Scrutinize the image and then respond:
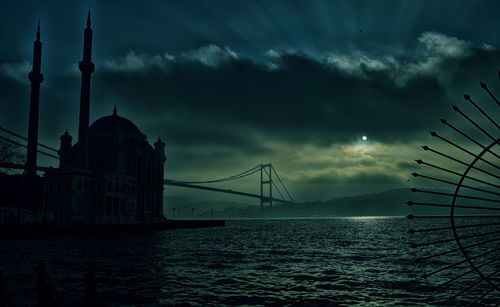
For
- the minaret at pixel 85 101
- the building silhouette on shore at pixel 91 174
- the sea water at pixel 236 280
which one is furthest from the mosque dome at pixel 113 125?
the sea water at pixel 236 280

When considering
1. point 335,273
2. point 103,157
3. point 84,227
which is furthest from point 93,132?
point 335,273

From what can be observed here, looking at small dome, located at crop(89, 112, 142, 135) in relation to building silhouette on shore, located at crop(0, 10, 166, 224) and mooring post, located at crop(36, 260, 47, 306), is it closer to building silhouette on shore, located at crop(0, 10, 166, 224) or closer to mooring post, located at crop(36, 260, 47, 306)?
building silhouette on shore, located at crop(0, 10, 166, 224)

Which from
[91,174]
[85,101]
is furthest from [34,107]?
[91,174]

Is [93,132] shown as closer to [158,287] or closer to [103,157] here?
[103,157]

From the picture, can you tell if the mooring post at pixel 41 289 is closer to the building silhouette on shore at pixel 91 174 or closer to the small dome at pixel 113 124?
the building silhouette on shore at pixel 91 174

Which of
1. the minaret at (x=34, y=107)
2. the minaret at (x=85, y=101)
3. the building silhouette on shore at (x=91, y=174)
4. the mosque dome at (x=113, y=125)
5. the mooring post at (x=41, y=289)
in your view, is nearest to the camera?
the mooring post at (x=41, y=289)

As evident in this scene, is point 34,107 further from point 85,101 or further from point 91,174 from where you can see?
point 91,174
